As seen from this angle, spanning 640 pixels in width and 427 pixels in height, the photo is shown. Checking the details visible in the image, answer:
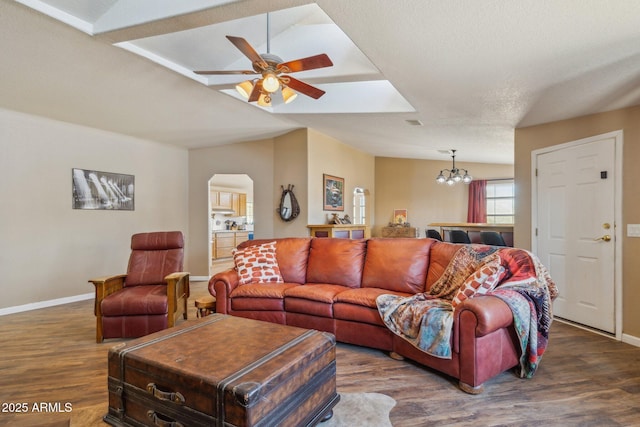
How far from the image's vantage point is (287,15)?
311 cm

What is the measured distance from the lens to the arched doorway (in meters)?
9.01

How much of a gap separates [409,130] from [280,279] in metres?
2.97

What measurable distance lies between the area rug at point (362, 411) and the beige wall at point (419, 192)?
20.7 ft

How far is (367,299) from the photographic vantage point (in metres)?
2.86

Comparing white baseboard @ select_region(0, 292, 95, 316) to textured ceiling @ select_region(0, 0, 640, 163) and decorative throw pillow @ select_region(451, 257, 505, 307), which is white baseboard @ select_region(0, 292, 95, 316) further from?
decorative throw pillow @ select_region(451, 257, 505, 307)

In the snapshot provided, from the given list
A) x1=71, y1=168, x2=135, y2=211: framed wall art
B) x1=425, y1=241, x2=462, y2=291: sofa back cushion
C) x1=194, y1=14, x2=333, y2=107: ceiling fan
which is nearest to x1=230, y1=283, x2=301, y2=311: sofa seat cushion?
x1=425, y1=241, x2=462, y2=291: sofa back cushion

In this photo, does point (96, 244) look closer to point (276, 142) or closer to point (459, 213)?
point (276, 142)

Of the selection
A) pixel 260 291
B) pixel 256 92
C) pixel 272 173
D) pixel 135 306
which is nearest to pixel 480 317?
pixel 260 291

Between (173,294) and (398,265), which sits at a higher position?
(398,265)

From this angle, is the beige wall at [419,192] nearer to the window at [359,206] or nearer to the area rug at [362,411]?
the window at [359,206]

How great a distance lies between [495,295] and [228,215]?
9.24m

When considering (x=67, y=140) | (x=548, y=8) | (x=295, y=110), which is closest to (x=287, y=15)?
(x=295, y=110)

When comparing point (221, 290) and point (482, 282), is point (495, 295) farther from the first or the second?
point (221, 290)

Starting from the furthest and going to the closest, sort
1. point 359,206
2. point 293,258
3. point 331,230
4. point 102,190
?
1. point 359,206
2. point 331,230
3. point 102,190
4. point 293,258
